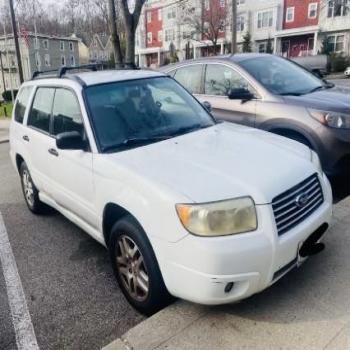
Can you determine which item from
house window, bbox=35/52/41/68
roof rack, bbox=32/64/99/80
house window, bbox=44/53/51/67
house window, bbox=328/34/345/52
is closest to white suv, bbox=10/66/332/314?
roof rack, bbox=32/64/99/80

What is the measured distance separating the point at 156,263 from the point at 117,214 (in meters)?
0.65

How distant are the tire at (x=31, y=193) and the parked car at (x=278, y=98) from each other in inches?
109

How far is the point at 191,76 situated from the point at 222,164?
3.75 m

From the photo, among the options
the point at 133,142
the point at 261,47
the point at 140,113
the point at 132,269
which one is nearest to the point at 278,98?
the point at 140,113

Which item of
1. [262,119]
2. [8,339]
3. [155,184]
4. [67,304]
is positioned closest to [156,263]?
[155,184]

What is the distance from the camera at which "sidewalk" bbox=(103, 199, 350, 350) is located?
2.39m

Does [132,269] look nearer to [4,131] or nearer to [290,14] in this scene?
[4,131]

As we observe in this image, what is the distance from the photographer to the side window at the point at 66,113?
137 inches

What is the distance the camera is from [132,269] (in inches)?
113

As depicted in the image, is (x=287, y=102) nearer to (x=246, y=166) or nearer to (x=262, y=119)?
(x=262, y=119)

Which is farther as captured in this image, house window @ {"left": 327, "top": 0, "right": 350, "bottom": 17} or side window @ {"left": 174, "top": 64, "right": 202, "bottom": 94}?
house window @ {"left": 327, "top": 0, "right": 350, "bottom": 17}

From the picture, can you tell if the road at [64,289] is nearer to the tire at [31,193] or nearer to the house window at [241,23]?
the tire at [31,193]

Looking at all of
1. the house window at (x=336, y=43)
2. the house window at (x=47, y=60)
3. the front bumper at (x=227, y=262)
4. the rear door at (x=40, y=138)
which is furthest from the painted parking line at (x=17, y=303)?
the house window at (x=47, y=60)

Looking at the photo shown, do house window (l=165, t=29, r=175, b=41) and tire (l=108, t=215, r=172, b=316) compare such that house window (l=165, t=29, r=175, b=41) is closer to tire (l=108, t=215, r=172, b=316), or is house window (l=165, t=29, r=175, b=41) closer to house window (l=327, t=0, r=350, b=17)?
house window (l=327, t=0, r=350, b=17)
